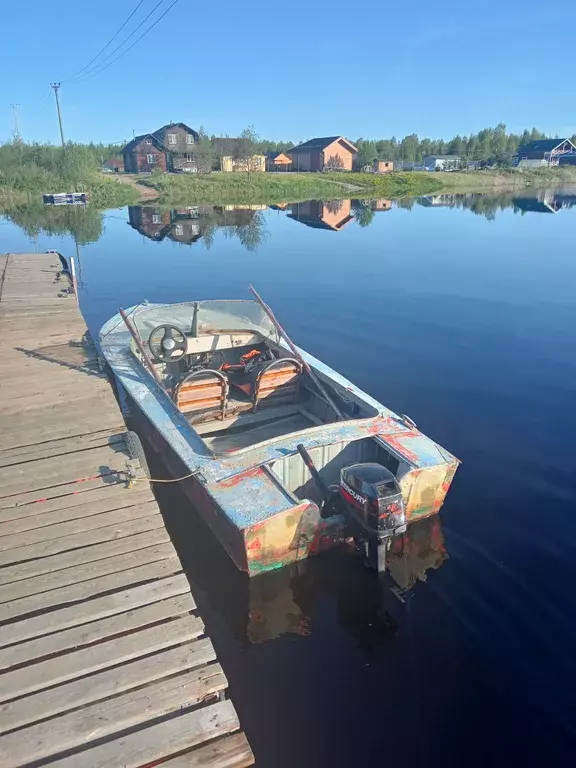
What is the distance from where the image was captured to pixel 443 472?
7.06 meters

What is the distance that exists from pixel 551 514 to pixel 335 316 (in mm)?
10833

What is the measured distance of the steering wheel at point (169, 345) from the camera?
9.84 m

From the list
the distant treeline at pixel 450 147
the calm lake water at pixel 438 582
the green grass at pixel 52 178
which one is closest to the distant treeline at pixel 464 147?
A: the distant treeline at pixel 450 147

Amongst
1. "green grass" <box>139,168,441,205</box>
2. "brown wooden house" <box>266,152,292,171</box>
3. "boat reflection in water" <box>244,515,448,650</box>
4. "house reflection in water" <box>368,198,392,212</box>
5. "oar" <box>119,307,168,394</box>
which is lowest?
"boat reflection in water" <box>244,515,448,650</box>

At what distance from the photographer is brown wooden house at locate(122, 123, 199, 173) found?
2825 inches

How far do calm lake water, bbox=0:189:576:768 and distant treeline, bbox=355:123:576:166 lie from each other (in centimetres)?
9408

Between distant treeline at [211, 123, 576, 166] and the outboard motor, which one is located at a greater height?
distant treeline at [211, 123, 576, 166]

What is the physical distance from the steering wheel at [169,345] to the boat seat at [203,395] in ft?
3.74

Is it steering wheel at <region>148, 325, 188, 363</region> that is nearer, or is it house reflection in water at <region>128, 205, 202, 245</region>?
steering wheel at <region>148, 325, 188, 363</region>

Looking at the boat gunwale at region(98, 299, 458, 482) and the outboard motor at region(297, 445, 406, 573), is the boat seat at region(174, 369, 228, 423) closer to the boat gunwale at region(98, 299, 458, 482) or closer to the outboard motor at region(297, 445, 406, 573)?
the boat gunwale at region(98, 299, 458, 482)

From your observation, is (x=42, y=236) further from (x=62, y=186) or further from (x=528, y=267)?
(x=528, y=267)

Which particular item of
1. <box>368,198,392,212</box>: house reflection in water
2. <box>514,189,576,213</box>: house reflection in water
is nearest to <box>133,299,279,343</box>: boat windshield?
<box>368,198,392,212</box>: house reflection in water

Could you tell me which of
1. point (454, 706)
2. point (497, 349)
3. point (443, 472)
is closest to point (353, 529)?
point (443, 472)

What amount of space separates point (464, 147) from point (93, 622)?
134 metres
